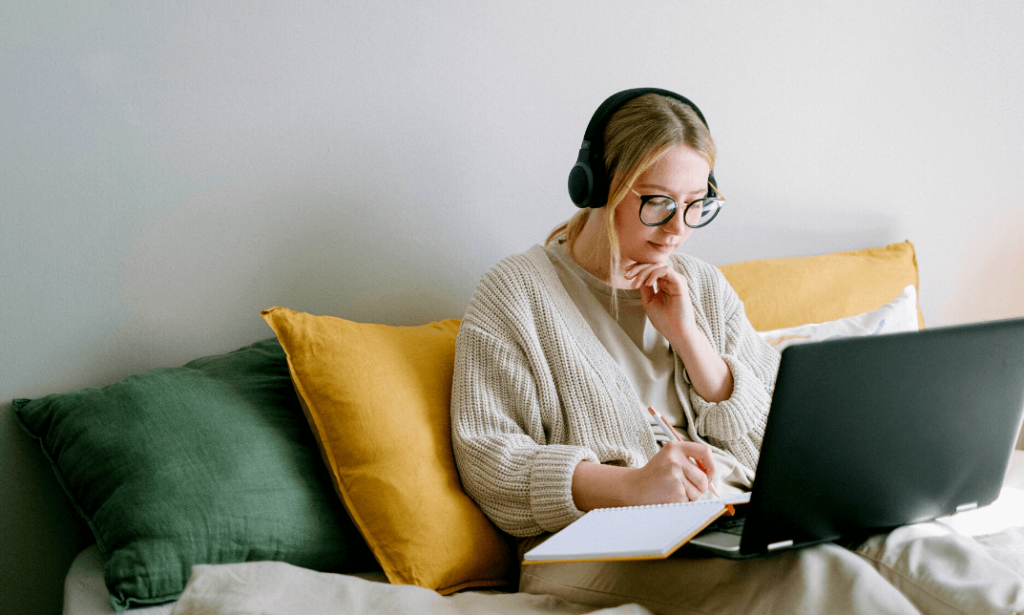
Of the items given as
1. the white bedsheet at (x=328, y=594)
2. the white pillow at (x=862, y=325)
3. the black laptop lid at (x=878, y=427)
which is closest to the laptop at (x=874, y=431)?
the black laptop lid at (x=878, y=427)

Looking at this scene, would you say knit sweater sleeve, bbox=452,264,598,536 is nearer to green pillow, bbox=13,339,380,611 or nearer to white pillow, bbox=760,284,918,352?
green pillow, bbox=13,339,380,611

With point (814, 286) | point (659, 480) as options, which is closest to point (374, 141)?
point (659, 480)

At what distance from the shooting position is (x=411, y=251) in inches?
61.3

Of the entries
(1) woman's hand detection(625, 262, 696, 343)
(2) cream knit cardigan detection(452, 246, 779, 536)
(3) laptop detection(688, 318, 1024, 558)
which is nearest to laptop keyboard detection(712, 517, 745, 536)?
(3) laptop detection(688, 318, 1024, 558)

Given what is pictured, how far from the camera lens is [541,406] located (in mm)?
1230

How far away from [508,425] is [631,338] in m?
0.30

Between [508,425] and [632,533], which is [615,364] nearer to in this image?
[508,425]

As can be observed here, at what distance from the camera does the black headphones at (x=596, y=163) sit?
1.29m

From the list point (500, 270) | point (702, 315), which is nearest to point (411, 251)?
point (500, 270)

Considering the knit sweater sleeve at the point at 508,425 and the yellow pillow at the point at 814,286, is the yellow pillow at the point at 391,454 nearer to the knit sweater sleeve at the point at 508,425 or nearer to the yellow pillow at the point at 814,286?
the knit sweater sleeve at the point at 508,425

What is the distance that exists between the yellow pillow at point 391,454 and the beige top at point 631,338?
0.30 m

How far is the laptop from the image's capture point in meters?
0.77

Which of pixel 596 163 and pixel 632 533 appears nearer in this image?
pixel 632 533

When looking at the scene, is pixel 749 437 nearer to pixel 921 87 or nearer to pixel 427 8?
pixel 427 8
